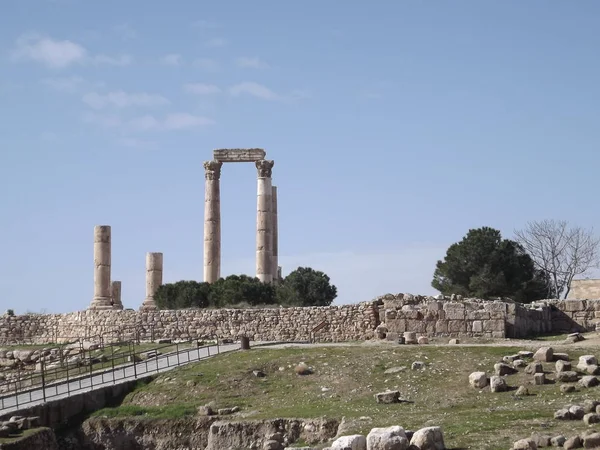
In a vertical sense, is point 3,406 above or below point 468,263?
below

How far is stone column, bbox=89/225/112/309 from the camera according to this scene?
183ft

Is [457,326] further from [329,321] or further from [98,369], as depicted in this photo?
[98,369]

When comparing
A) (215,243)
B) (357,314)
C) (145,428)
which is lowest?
(145,428)

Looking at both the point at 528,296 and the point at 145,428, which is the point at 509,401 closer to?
the point at 145,428

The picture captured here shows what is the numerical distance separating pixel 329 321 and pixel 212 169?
17537 mm

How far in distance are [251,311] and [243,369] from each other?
511 inches

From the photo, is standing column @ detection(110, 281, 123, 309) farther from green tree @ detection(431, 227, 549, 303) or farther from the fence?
green tree @ detection(431, 227, 549, 303)

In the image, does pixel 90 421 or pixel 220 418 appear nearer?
pixel 220 418

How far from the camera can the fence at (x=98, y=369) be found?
110ft

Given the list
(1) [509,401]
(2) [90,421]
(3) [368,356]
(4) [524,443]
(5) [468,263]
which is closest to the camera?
(4) [524,443]

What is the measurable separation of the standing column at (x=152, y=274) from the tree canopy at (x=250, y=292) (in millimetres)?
1883

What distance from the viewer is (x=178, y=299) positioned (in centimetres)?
5297

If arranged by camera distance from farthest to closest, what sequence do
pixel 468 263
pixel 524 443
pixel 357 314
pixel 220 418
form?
pixel 468 263
pixel 357 314
pixel 220 418
pixel 524 443

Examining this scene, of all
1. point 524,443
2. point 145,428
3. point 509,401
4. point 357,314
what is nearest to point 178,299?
point 357,314
